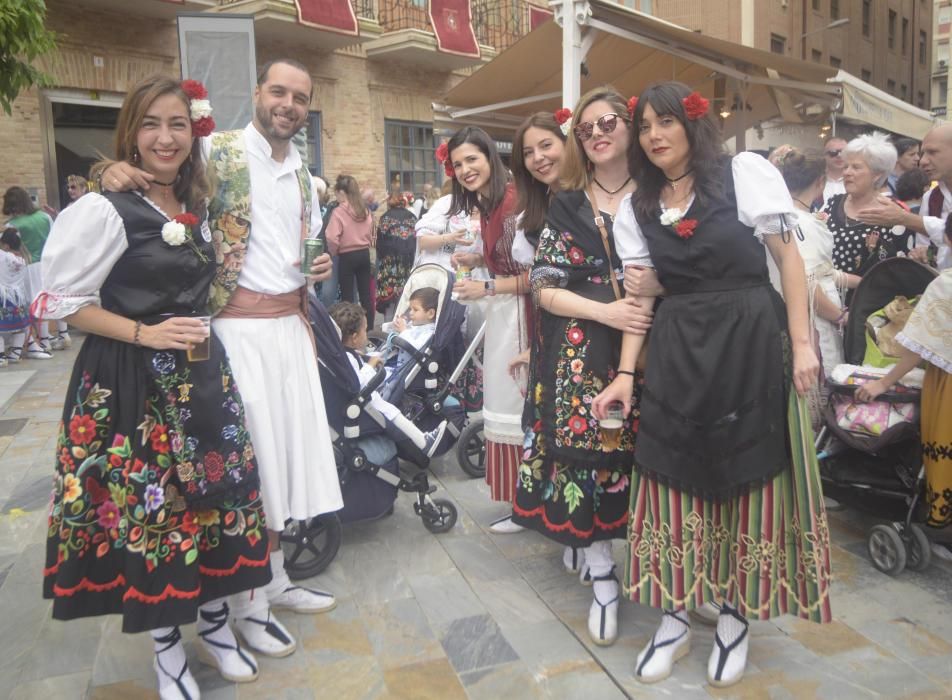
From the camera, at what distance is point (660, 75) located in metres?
8.20

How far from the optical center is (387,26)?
609 inches

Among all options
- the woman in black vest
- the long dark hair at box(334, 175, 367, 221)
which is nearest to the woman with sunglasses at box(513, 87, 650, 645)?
the woman in black vest

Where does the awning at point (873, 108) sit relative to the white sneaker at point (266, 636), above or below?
above

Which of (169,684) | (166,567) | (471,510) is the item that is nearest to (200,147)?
(166,567)

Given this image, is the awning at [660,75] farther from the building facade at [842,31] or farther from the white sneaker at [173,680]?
the building facade at [842,31]

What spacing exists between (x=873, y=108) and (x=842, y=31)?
2679cm

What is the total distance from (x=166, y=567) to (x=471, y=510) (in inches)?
83.0

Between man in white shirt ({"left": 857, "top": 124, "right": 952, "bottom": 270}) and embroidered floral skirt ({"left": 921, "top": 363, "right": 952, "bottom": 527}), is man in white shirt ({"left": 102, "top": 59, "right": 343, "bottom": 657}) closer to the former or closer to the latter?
embroidered floral skirt ({"left": 921, "top": 363, "right": 952, "bottom": 527})

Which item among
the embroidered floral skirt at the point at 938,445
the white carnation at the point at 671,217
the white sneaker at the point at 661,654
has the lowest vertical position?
the white sneaker at the point at 661,654

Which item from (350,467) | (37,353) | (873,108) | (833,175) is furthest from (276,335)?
(873,108)

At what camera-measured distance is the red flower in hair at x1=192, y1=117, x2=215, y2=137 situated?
2549 millimetres

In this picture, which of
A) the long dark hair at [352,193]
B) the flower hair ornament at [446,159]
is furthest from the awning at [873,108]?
the flower hair ornament at [446,159]

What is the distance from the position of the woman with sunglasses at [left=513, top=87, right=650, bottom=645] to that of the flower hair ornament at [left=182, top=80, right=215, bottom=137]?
47.9 inches

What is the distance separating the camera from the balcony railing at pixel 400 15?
15.4 m
